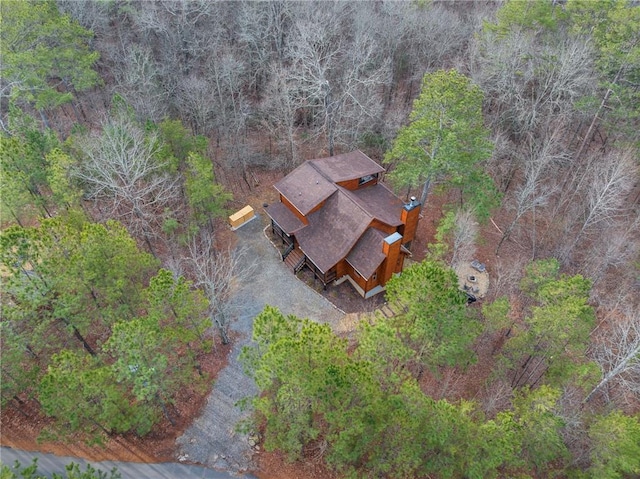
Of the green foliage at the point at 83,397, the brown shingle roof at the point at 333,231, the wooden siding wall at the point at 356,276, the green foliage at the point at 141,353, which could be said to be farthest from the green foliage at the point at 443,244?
the green foliage at the point at 83,397

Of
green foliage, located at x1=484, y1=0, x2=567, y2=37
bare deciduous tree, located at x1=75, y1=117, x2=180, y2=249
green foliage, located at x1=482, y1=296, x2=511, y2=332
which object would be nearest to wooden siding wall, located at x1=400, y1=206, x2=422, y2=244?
green foliage, located at x1=482, y1=296, x2=511, y2=332

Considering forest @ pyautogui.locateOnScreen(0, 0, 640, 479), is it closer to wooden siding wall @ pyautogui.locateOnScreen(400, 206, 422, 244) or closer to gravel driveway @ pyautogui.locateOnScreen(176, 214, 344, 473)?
gravel driveway @ pyautogui.locateOnScreen(176, 214, 344, 473)

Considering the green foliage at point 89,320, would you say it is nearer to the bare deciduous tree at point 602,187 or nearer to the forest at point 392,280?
the forest at point 392,280

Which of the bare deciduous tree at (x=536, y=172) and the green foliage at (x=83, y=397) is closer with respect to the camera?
the green foliage at (x=83, y=397)

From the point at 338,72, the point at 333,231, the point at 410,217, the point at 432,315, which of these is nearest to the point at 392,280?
the point at 432,315

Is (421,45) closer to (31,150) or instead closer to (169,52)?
(169,52)
